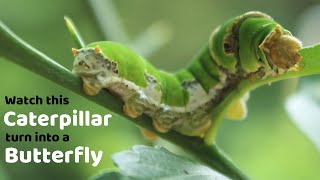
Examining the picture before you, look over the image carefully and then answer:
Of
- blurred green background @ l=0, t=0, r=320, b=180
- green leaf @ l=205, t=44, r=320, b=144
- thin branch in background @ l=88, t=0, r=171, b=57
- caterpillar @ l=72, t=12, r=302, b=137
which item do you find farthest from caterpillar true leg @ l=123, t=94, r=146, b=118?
thin branch in background @ l=88, t=0, r=171, b=57

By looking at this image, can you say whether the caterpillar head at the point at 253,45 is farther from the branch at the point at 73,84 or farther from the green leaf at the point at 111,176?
the green leaf at the point at 111,176

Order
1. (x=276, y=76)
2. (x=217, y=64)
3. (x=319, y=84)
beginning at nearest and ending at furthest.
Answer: (x=276, y=76) → (x=217, y=64) → (x=319, y=84)

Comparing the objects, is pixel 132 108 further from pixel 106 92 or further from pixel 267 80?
pixel 267 80

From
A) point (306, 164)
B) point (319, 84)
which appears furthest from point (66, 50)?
point (319, 84)

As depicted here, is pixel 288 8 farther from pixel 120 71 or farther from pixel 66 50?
pixel 120 71

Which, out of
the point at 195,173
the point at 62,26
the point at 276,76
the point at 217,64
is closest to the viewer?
the point at 195,173

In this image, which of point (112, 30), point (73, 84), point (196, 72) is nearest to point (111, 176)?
point (73, 84)
